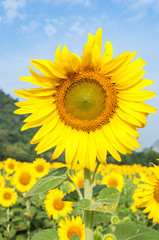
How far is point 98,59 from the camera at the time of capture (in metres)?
1.89

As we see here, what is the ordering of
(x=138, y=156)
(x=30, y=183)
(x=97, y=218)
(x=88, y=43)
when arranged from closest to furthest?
(x=88, y=43) < (x=97, y=218) < (x=30, y=183) < (x=138, y=156)

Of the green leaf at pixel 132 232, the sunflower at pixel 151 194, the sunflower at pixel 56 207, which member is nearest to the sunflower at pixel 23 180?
the sunflower at pixel 56 207

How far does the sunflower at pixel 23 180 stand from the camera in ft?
18.9

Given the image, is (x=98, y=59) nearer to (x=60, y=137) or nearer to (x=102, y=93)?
(x=102, y=93)

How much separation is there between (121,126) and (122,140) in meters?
0.13

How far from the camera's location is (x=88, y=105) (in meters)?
2.15

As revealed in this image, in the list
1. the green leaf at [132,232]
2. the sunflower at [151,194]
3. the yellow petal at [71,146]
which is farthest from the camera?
the sunflower at [151,194]

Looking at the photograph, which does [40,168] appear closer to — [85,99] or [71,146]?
[71,146]

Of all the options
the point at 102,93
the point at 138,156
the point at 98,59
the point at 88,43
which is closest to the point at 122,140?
the point at 102,93

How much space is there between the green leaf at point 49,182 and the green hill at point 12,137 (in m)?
37.7

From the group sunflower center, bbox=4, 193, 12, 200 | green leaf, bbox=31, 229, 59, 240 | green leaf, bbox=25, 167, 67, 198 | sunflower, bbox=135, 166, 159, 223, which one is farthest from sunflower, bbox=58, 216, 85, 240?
green leaf, bbox=25, 167, 67, 198

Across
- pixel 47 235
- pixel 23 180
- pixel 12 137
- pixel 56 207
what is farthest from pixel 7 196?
pixel 12 137

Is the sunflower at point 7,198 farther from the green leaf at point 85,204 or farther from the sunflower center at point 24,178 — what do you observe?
the green leaf at point 85,204

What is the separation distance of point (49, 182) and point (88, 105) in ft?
2.31
